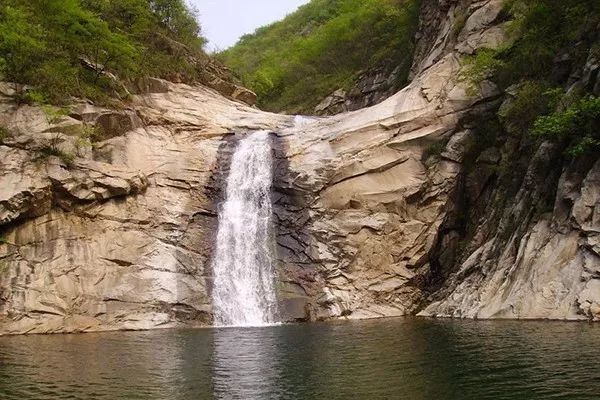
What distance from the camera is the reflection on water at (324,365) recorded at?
38.4 ft

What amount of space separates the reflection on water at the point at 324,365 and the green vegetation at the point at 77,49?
47.0 ft

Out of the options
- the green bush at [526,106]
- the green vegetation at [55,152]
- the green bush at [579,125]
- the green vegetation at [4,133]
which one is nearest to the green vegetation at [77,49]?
the green vegetation at [4,133]

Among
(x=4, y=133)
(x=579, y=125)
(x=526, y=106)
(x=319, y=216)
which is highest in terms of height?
(x=4, y=133)

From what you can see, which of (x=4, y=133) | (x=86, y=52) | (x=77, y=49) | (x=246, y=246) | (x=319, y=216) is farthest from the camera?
(x=86, y=52)

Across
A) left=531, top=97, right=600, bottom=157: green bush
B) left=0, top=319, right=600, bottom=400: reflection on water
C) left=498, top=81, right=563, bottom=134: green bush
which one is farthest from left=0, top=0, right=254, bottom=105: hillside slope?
left=531, top=97, right=600, bottom=157: green bush

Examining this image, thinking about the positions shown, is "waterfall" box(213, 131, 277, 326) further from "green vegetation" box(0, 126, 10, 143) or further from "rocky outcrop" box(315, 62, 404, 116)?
"rocky outcrop" box(315, 62, 404, 116)

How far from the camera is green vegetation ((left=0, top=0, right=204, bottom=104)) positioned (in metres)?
29.4

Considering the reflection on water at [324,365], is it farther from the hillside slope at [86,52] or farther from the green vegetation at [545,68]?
the hillside slope at [86,52]

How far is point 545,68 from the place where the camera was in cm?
2850

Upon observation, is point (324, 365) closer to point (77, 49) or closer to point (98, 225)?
point (98, 225)

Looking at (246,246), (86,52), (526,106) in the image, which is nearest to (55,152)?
(86,52)

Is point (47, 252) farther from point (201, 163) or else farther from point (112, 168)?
point (201, 163)

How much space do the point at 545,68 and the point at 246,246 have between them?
16.6 metres

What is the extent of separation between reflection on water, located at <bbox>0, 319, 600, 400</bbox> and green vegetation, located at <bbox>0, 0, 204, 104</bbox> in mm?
14311
